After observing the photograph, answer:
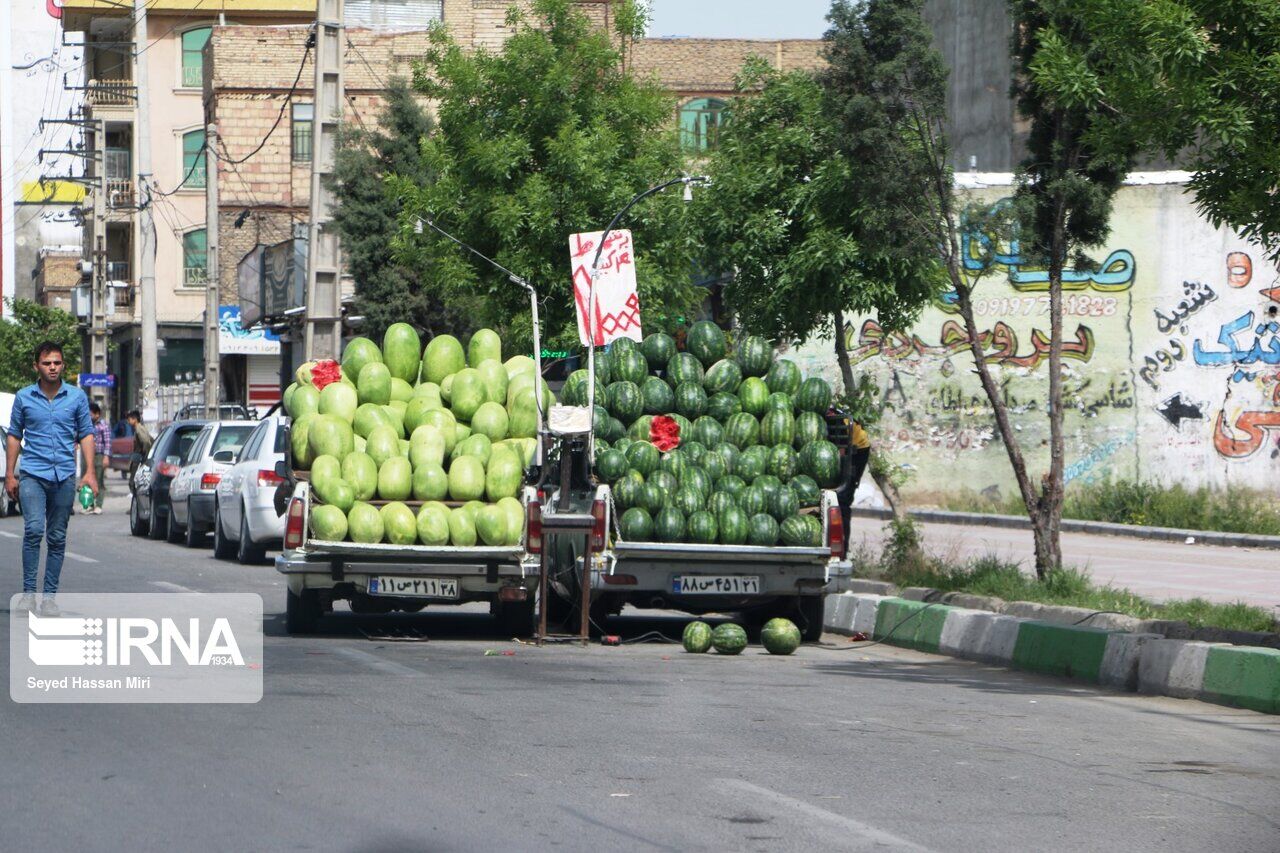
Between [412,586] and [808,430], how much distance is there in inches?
133

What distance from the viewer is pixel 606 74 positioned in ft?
91.1

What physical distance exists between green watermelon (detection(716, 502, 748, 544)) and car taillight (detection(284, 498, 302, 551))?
298cm

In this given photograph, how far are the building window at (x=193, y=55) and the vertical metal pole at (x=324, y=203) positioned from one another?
43.3 meters

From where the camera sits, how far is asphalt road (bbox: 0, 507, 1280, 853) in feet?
20.3

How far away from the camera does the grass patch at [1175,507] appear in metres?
25.7

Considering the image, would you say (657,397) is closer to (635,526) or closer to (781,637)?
(635,526)

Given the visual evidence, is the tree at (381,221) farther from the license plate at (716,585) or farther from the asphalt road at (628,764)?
the asphalt road at (628,764)

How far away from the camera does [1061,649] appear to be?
12133 millimetres

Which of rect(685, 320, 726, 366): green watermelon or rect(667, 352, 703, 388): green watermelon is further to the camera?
rect(685, 320, 726, 366): green watermelon

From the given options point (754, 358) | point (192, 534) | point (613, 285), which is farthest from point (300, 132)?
point (754, 358)

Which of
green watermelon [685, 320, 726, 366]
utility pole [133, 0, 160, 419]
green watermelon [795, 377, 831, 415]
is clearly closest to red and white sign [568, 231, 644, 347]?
green watermelon [685, 320, 726, 366]

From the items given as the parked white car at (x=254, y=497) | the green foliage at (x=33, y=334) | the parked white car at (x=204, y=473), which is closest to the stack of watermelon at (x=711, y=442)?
the parked white car at (x=254, y=497)

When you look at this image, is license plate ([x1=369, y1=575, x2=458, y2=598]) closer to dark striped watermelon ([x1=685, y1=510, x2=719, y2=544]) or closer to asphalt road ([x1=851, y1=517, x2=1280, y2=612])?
dark striped watermelon ([x1=685, y1=510, x2=719, y2=544])

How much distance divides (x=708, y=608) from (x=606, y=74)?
16198mm
